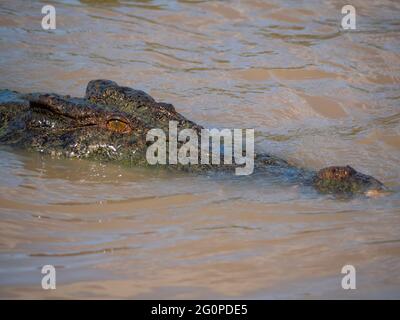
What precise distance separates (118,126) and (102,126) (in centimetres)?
15

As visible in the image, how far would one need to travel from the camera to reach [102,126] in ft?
22.2

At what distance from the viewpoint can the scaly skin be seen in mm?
6730

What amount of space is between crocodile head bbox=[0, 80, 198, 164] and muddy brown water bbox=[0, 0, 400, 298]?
15cm

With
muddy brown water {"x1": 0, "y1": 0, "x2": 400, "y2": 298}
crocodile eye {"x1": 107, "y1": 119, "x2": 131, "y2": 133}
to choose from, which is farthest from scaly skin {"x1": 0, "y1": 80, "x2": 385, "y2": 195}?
muddy brown water {"x1": 0, "y1": 0, "x2": 400, "y2": 298}

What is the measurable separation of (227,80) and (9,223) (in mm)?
5085

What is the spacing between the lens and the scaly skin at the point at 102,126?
22.1 feet

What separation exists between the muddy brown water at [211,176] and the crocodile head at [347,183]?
11 centimetres
